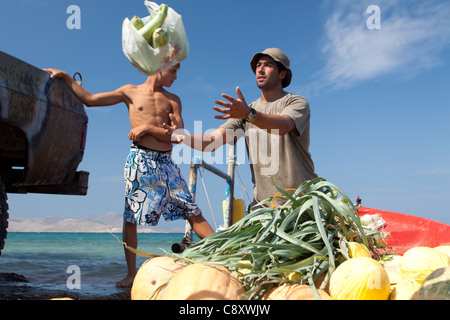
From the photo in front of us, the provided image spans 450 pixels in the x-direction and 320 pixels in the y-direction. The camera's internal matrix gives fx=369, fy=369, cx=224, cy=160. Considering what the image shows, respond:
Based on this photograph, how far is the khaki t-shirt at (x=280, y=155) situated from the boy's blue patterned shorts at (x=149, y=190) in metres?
1.02

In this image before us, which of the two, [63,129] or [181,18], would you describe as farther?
[63,129]

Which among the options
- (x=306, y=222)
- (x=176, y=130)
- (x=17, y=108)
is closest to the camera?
(x=306, y=222)

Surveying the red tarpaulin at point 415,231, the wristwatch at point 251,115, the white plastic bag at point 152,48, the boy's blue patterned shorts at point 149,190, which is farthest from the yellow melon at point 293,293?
the boy's blue patterned shorts at point 149,190

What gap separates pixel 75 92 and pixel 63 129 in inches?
17.1

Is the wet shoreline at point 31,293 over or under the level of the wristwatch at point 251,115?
under

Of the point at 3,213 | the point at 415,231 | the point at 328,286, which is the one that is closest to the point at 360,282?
the point at 328,286

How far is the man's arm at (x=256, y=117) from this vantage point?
2.17 meters

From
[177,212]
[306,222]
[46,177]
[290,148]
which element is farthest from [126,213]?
[306,222]

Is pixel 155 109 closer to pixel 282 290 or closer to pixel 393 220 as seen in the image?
pixel 393 220

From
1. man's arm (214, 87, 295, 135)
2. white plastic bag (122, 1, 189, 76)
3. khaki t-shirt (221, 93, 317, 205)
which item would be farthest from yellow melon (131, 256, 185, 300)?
white plastic bag (122, 1, 189, 76)

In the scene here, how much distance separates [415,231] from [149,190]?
258 cm

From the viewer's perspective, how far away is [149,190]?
386cm

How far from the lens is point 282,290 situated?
3.18 feet

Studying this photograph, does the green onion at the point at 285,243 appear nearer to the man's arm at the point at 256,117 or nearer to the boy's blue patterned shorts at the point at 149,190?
the man's arm at the point at 256,117
